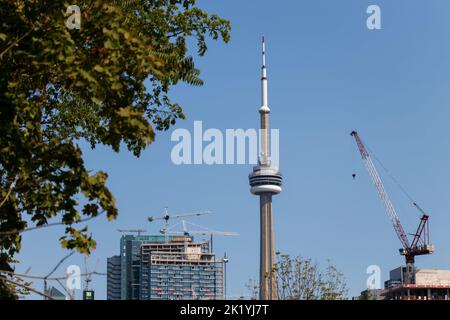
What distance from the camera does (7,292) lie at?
1816cm

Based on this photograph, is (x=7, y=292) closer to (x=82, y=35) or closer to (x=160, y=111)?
(x=82, y=35)

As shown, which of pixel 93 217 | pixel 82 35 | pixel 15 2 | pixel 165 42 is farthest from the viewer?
pixel 165 42

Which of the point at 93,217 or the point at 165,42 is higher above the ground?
the point at 165,42

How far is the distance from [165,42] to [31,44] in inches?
506

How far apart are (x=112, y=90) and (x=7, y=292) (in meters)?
4.75
